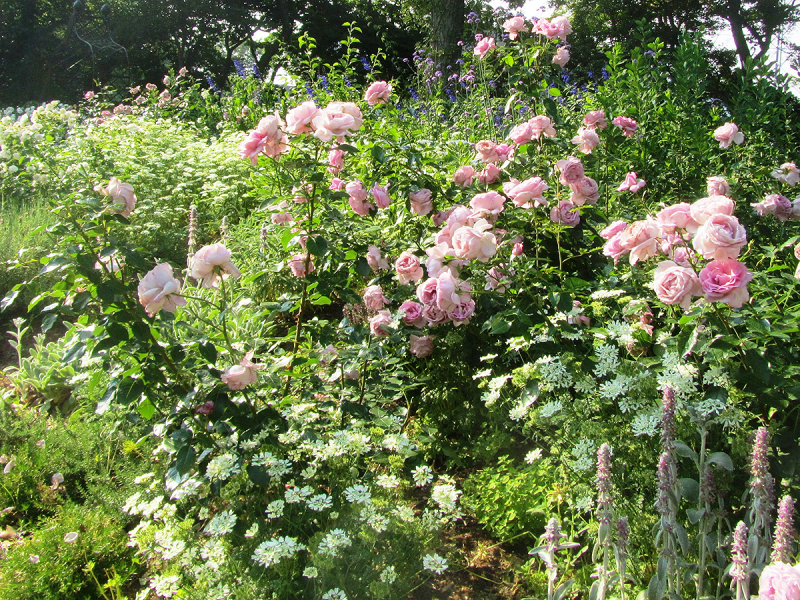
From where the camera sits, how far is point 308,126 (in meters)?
1.94

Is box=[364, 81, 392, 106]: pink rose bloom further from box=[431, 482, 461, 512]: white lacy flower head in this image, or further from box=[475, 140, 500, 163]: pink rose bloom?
box=[431, 482, 461, 512]: white lacy flower head

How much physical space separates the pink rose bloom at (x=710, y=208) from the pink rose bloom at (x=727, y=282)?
4.4 inches

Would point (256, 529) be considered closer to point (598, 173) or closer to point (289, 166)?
point (289, 166)

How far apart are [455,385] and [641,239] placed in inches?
42.6

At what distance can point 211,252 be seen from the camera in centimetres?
165

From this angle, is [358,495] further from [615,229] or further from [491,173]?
[491,173]

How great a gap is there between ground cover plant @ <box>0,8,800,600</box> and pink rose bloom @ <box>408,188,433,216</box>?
0.02m

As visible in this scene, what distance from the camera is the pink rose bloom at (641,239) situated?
1548 millimetres

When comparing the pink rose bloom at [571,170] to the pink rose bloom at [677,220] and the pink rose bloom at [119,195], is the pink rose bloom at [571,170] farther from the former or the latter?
the pink rose bloom at [119,195]

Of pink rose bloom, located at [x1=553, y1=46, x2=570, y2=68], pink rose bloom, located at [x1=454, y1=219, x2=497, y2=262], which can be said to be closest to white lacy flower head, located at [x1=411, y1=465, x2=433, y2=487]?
pink rose bloom, located at [x1=454, y1=219, x2=497, y2=262]

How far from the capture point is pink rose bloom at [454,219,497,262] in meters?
1.75

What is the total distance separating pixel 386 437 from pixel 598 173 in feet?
6.11

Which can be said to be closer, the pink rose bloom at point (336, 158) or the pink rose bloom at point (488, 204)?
the pink rose bloom at point (488, 204)

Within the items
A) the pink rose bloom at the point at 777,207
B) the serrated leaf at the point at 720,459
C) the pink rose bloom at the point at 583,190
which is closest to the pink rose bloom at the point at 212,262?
the pink rose bloom at the point at 583,190
